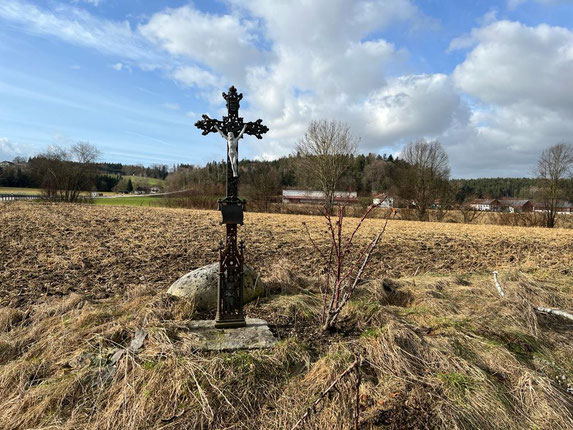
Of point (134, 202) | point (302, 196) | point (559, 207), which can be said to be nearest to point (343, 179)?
point (302, 196)

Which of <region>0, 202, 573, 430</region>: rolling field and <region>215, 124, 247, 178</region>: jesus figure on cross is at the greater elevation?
<region>215, 124, 247, 178</region>: jesus figure on cross

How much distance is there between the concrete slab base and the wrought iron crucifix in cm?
14

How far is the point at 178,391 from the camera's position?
2.98 metres

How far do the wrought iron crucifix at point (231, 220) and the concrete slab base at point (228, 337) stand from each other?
0.14 meters

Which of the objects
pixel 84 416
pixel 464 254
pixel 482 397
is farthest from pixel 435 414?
pixel 464 254

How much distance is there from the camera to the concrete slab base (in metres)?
3.68

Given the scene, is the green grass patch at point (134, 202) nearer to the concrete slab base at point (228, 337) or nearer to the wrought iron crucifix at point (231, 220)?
the wrought iron crucifix at point (231, 220)

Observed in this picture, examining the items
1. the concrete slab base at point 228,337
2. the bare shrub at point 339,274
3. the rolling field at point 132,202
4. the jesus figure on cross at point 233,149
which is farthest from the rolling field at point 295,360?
the rolling field at point 132,202

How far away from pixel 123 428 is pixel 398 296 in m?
4.89

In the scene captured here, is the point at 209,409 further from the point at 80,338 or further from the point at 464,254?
the point at 464,254

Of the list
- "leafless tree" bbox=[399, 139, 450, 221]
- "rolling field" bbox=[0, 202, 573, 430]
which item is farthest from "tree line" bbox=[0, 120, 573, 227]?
"rolling field" bbox=[0, 202, 573, 430]

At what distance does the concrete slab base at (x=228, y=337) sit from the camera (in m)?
3.68

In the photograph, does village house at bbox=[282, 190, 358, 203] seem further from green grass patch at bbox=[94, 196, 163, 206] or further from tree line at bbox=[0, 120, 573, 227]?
green grass patch at bbox=[94, 196, 163, 206]

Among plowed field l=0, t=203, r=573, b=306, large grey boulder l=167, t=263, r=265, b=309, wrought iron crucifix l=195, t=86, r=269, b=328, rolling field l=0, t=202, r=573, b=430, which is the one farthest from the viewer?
plowed field l=0, t=203, r=573, b=306
